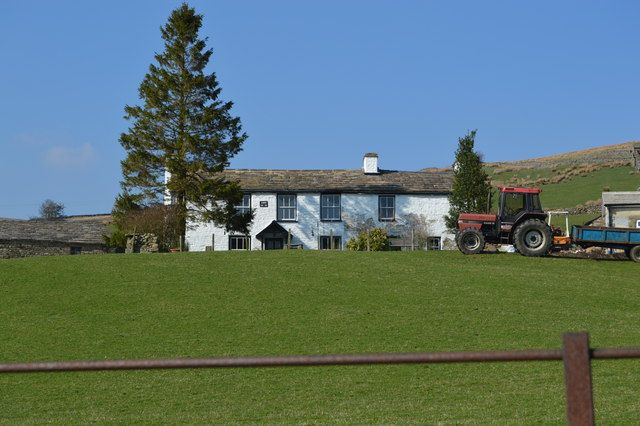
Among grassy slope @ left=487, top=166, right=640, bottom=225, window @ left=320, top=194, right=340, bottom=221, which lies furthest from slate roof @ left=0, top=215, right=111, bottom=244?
grassy slope @ left=487, top=166, right=640, bottom=225

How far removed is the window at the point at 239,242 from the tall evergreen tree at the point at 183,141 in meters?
5.09

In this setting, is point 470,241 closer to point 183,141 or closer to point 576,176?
point 183,141

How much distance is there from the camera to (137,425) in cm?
1310

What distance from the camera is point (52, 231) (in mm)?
58656

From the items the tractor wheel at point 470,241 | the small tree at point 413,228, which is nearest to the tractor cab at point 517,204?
the tractor wheel at point 470,241

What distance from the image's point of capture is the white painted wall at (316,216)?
57.4 meters

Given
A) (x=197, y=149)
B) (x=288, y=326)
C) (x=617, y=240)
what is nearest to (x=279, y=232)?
(x=197, y=149)

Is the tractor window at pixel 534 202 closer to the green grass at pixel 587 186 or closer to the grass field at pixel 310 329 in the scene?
the grass field at pixel 310 329

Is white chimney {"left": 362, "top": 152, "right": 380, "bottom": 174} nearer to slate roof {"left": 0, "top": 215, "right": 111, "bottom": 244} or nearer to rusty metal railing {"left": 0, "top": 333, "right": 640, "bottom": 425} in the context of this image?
slate roof {"left": 0, "top": 215, "right": 111, "bottom": 244}

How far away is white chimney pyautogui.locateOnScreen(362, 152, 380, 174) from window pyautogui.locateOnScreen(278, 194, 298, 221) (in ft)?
19.4

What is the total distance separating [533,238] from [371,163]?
26.5m

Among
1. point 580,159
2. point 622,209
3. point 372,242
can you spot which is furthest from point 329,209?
point 580,159

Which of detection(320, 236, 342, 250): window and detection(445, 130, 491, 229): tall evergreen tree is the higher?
detection(445, 130, 491, 229): tall evergreen tree

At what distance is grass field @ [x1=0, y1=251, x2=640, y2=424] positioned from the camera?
46.3ft
